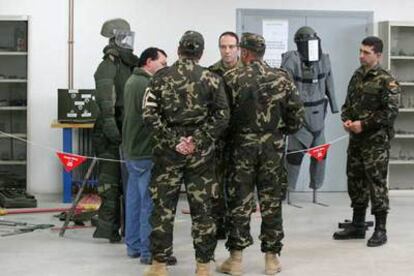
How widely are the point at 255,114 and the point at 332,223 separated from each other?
7.91 ft

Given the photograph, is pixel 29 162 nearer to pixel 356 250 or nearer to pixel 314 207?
pixel 314 207

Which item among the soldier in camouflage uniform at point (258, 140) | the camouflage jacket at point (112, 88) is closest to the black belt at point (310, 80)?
the camouflage jacket at point (112, 88)

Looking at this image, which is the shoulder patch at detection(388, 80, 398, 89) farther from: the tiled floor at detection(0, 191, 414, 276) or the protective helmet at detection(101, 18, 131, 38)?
the protective helmet at detection(101, 18, 131, 38)

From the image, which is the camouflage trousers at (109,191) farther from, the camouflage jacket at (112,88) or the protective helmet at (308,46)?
the protective helmet at (308,46)

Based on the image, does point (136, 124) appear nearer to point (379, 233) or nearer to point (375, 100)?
point (375, 100)

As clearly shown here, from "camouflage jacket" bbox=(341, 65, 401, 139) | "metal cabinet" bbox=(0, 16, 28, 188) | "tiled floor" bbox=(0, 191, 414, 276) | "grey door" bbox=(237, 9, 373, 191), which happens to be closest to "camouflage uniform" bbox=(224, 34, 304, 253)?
"tiled floor" bbox=(0, 191, 414, 276)

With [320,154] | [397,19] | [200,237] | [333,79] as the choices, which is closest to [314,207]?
[320,154]

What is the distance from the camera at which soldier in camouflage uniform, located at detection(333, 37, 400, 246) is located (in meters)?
5.33

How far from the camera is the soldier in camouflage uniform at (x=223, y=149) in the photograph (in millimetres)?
4711

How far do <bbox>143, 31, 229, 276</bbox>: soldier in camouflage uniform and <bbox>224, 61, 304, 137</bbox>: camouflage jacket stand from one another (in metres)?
0.19

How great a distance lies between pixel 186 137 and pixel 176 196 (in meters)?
0.40

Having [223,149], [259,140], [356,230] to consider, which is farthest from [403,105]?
[259,140]

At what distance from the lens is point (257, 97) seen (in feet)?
14.7

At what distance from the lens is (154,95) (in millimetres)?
4312
